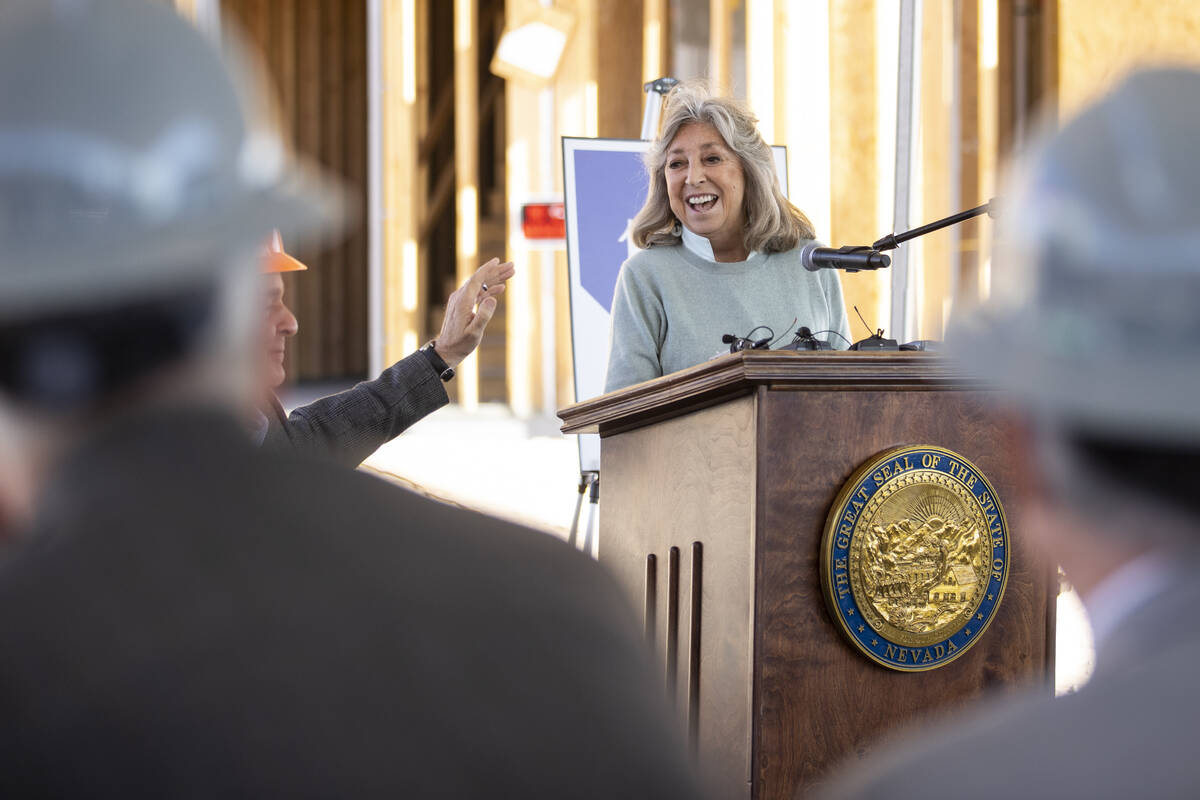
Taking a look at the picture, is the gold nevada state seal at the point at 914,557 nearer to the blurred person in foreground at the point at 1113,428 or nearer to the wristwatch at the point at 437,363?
the wristwatch at the point at 437,363

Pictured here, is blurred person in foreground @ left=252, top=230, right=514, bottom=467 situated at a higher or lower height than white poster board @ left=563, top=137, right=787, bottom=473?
lower

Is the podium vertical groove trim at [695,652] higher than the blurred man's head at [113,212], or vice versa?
the blurred man's head at [113,212]

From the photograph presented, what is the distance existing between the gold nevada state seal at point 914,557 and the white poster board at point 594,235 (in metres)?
2.31

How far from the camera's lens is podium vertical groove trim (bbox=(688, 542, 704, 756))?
88.7 inches

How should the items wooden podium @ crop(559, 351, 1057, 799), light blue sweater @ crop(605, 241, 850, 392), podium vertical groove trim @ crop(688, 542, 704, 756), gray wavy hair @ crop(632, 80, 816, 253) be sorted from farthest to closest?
1. gray wavy hair @ crop(632, 80, 816, 253)
2. light blue sweater @ crop(605, 241, 850, 392)
3. podium vertical groove trim @ crop(688, 542, 704, 756)
4. wooden podium @ crop(559, 351, 1057, 799)

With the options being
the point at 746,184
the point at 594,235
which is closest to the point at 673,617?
the point at 746,184

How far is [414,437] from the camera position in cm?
793

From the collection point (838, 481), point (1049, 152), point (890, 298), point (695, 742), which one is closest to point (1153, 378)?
point (1049, 152)

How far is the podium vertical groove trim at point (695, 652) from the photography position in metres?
2.25

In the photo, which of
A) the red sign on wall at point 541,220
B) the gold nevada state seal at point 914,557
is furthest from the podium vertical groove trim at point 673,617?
the red sign on wall at point 541,220

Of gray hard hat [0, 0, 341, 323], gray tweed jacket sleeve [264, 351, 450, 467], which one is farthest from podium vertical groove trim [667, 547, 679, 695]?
gray hard hat [0, 0, 341, 323]

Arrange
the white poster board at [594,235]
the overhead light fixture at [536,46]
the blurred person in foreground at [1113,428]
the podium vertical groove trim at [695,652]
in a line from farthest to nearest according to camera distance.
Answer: the overhead light fixture at [536,46] < the white poster board at [594,235] < the podium vertical groove trim at [695,652] < the blurred person in foreground at [1113,428]

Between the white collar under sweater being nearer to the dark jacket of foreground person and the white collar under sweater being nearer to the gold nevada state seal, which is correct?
the gold nevada state seal

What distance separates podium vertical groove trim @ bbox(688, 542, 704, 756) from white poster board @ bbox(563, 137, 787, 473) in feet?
7.01
